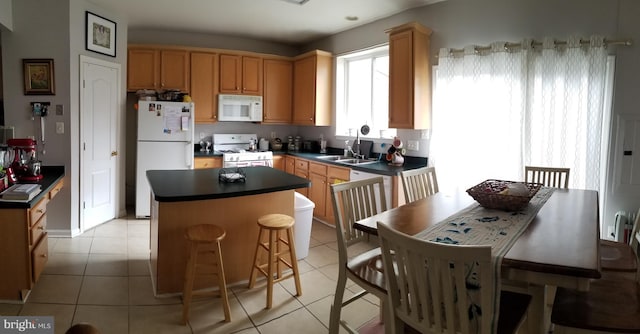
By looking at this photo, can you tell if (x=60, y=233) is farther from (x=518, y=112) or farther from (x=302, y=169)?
(x=518, y=112)

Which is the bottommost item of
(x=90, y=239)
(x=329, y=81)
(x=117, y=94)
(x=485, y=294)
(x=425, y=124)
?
(x=90, y=239)

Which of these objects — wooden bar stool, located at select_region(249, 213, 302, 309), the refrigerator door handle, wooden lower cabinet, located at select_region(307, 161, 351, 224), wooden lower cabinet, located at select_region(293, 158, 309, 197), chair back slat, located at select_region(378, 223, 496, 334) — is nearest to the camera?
chair back slat, located at select_region(378, 223, 496, 334)

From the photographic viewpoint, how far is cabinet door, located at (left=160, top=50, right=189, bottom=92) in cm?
509

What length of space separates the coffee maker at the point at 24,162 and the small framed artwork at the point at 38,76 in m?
0.94

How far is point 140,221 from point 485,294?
4.41 m

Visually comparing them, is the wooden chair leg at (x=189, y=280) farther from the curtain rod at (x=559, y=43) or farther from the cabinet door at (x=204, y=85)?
the cabinet door at (x=204, y=85)

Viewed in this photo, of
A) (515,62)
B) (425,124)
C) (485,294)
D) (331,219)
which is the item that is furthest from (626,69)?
(331,219)

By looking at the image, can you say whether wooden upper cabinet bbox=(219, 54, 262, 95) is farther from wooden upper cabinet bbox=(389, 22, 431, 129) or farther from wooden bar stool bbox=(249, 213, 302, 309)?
wooden bar stool bbox=(249, 213, 302, 309)

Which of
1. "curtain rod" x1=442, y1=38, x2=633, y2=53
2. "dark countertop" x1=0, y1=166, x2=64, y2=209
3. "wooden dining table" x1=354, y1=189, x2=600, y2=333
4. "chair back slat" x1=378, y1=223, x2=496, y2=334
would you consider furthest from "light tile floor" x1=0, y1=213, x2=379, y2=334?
"curtain rod" x1=442, y1=38, x2=633, y2=53

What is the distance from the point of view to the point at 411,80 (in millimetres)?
3918

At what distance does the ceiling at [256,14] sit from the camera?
4.17 metres

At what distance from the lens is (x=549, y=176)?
3027mm

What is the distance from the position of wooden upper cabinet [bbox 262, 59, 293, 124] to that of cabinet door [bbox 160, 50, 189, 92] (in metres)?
1.12

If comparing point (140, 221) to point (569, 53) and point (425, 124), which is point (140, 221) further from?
point (569, 53)
